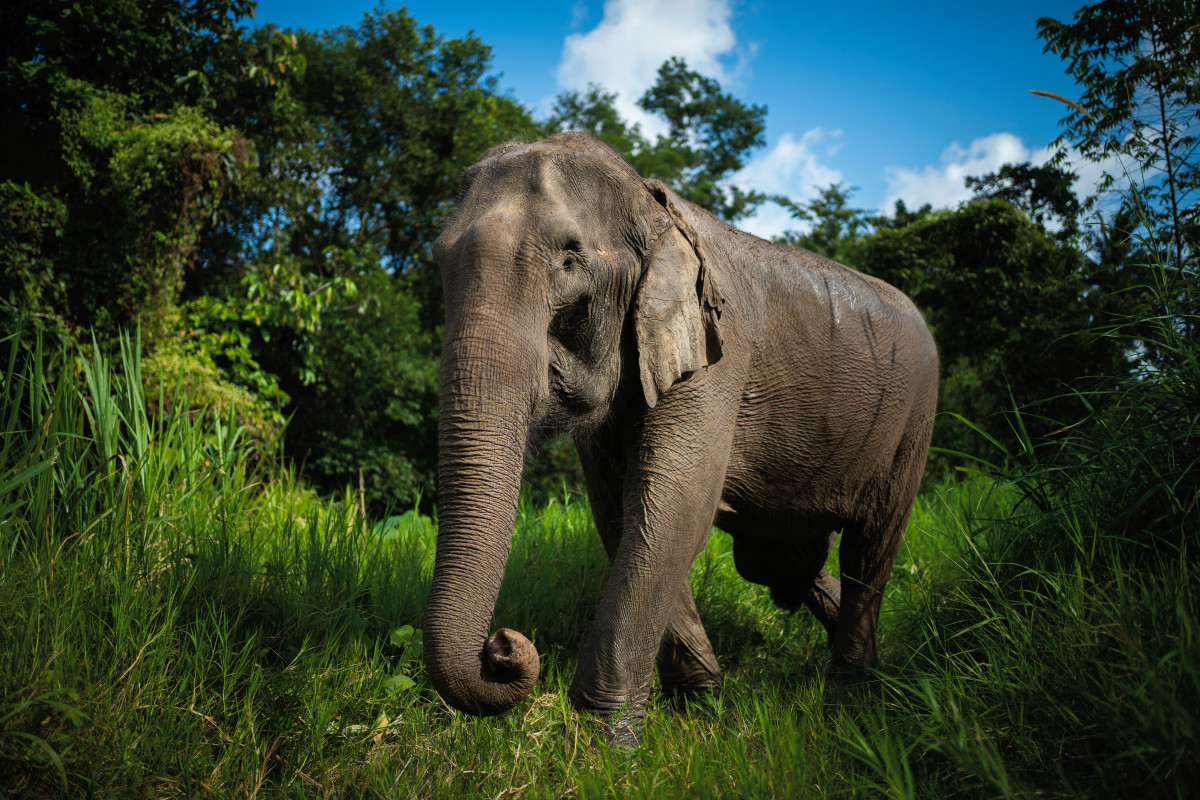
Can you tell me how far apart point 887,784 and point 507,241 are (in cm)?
203

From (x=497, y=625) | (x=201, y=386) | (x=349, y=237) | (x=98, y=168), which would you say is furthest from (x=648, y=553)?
(x=349, y=237)

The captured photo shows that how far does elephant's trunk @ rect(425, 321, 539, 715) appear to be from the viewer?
227 cm

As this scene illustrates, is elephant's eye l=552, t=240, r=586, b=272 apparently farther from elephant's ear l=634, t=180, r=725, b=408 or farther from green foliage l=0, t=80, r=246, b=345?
green foliage l=0, t=80, r=246, b=345

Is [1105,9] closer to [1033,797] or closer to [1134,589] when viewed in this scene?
[1134,589]

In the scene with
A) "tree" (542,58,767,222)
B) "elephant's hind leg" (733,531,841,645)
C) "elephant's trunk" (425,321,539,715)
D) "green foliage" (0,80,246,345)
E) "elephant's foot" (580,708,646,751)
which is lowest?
"elephant's foot" (580,708,646,751)

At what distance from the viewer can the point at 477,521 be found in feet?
7.92

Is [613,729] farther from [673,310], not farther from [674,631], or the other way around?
[673,310]

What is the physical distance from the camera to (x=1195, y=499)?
2.43 meters

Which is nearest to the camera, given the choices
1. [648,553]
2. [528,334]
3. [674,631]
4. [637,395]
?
[528,334]

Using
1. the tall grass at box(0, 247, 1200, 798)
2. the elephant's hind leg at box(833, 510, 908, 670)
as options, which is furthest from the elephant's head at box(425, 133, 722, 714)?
the elephant's hind leg at box(833, 510, 908, 670)

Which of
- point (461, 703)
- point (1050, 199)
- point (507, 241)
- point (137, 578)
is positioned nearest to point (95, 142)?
point (137, 578)

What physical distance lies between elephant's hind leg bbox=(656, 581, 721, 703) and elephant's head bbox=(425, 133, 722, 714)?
100 cm

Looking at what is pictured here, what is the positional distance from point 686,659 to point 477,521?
1.43m

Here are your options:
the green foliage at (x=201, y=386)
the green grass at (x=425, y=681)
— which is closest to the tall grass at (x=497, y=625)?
the green grass at (x=425, y=681)
